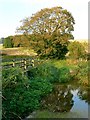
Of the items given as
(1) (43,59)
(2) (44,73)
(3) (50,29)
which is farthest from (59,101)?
(3) (50,29)

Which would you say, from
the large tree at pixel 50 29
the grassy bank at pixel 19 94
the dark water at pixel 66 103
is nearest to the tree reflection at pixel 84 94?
the dark water at pixel 66 103

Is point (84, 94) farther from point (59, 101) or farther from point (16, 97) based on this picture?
point (16, 97)

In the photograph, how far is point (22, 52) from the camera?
127 feet

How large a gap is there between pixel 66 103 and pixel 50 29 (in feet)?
72.2

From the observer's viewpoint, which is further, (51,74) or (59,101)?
(51,74)

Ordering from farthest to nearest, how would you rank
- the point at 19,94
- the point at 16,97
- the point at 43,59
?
the point at 43,59, the point at 19,94, the point at 16,97

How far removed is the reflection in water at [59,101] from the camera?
12909 millimetres

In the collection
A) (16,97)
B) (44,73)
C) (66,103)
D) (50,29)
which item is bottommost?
(66,103)

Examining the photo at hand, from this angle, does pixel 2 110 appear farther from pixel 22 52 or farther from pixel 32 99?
→ pixel 22 52

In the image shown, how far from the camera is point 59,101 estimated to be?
1437 centimetres

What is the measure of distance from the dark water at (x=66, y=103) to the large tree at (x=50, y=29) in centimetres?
1631

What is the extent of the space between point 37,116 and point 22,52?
2769 centimetres

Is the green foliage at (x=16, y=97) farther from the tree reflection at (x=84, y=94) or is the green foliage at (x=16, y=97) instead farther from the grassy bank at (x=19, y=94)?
the tree reflection at (x=84, y=94)

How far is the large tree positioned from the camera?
34469 mm
